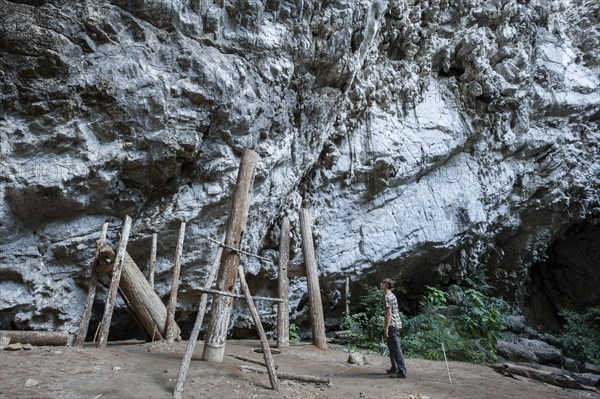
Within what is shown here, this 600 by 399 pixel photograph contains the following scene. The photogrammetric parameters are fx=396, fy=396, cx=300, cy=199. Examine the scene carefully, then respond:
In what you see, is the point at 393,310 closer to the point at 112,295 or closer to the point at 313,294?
the point at 313,294

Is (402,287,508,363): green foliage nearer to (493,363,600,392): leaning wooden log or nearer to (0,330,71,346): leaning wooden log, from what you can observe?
(493,363,600,392): leaning wooden log

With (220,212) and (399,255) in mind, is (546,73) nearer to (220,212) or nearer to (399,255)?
(399,255)

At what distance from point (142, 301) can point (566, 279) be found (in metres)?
21.2

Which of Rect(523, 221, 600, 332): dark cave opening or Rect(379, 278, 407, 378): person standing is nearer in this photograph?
Rect(379, 278, 407, 378): person standing

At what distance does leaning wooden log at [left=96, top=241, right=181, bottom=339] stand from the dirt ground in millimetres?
312

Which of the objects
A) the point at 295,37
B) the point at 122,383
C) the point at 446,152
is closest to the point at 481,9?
the point at 446,152

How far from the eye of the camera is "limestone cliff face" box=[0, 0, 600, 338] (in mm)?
6902

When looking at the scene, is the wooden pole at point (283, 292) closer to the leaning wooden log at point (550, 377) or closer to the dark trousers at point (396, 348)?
the dark trousers at point (396, 348)

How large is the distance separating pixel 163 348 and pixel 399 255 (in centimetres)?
901

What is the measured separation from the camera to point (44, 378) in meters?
3.98

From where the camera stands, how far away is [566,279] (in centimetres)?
2016

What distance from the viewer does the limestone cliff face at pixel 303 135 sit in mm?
6902

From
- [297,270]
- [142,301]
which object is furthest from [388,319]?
[142,301]

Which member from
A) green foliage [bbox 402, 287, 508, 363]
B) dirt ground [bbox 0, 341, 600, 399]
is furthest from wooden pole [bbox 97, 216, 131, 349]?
green foliage [bbox 402, 287, 508, 363]
